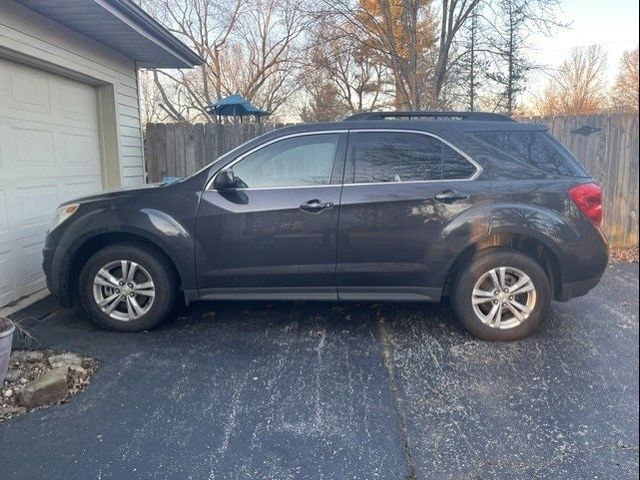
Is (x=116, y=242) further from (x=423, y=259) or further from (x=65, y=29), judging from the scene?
(x=65, y=29)

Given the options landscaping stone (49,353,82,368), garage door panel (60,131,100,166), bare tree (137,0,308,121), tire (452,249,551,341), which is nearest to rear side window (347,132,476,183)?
tire (452,249,551,341)

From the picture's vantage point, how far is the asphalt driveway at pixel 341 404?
225 centimetres

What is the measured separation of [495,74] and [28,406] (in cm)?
791

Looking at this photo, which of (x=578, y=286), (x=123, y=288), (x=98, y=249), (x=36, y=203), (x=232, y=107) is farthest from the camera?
(x=232, y=107)

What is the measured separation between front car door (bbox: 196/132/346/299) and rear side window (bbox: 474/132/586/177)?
1232 millimetres

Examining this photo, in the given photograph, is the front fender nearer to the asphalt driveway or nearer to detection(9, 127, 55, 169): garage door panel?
the asphalt driveway

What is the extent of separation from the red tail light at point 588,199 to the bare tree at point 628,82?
1.59 metres

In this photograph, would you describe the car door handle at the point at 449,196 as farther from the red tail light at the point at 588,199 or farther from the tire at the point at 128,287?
the tire at the point at 128,287

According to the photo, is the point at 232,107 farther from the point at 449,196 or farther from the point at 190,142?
the point at 449,196

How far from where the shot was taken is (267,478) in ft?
7.06

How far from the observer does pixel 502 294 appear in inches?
141

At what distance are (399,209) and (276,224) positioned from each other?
967mm

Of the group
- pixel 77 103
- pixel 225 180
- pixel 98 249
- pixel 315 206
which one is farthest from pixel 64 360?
pixel 77 103

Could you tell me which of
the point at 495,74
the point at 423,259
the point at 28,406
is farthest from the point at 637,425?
the point at 495,74
